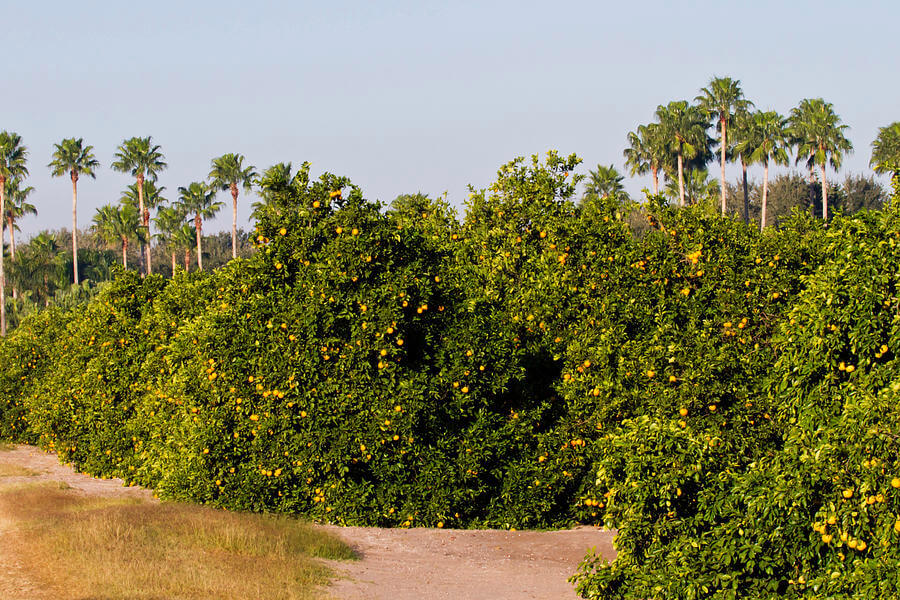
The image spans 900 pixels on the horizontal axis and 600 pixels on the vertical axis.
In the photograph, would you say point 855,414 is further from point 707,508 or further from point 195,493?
point 195,493

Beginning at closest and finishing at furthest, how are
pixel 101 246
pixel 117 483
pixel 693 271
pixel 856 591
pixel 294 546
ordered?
pixel 856 591 < pixel 294 546 < pixel 693 271 < pixel 117 483 < pixel 101 246

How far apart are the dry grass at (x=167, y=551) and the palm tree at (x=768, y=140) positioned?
148 feet

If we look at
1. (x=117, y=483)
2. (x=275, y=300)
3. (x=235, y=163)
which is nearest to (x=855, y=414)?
(x=275, y=300)

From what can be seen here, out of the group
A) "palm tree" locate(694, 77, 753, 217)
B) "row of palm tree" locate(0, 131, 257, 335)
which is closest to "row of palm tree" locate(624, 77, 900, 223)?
"palm tree" locate(694, 77, 753, 217)

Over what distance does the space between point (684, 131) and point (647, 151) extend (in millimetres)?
3795

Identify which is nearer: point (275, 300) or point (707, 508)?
point (707, 508)

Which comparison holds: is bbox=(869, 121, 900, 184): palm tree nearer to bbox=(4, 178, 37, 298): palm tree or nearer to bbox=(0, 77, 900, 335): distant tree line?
bbox=(0, 77, 900, 335): distant tree line

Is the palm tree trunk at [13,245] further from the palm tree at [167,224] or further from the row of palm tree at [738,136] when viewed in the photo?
the row of palm tree at [738,136]

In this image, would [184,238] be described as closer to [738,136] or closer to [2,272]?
[2,272]

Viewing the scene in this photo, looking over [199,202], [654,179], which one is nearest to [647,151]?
[654,179]

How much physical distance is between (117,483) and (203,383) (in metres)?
5.28

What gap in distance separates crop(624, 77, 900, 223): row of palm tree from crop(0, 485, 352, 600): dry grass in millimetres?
42410

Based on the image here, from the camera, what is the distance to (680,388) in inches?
491

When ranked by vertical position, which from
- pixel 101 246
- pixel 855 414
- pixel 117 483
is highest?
pixel 101 246
